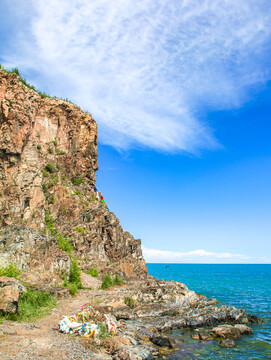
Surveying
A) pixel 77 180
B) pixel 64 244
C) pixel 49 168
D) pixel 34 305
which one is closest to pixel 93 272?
pixel 64 244

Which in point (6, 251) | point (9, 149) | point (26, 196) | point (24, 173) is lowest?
point (6, 251)

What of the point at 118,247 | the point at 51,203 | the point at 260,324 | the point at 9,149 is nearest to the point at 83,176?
the point at 51,203

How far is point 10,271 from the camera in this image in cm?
1884

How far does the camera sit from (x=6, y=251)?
20594mm

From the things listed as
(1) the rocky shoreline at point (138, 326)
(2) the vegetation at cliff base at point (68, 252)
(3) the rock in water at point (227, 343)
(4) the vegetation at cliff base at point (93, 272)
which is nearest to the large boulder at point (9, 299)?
(1) the rocky shoreline at point (138, 326)

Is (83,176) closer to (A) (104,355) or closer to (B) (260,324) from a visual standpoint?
(B) (260,324)

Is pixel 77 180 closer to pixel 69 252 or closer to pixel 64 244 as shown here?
pixel 64 244

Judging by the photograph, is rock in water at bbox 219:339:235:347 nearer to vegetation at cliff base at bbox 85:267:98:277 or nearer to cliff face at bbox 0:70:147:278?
cliff face at bbox 0:70:147:278

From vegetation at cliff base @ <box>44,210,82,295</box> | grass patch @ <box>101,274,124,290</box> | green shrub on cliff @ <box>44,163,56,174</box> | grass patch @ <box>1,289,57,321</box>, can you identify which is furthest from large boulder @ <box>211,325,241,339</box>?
green shrub on cliff @ <box>44,163,56,174</box>

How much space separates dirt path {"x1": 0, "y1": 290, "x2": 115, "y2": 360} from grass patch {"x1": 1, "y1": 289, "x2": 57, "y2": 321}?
599 mm

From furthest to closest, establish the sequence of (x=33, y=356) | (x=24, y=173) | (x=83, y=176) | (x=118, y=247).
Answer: (x=83, y=176), (x=118, y=247), (x=24, y=173), (x=33, y=356)

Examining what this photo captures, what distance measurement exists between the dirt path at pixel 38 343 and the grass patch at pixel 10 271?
19.4 feet

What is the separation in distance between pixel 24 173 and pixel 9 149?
2.94m

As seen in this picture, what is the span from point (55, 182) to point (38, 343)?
2776cm
